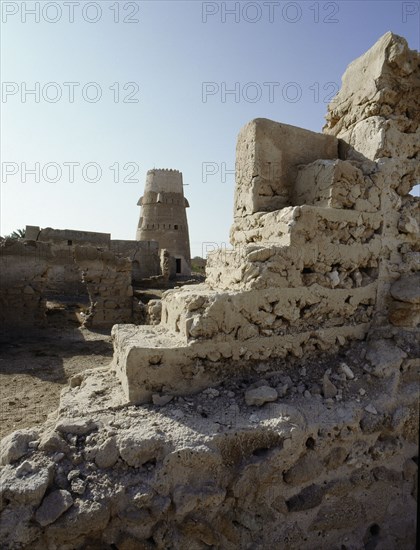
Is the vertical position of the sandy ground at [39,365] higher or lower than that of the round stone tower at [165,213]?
lower

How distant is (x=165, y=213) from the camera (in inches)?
779

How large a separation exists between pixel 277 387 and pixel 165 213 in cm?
1819

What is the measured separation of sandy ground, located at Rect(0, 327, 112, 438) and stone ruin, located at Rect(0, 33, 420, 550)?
1513 mm

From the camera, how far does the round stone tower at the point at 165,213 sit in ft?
64.6

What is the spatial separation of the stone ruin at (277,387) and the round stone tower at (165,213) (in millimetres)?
16871

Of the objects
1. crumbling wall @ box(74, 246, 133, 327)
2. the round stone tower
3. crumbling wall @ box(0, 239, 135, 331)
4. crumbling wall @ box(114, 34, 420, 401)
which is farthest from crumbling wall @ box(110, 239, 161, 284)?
crumbling wall @ box(114, 34, 420, 401)

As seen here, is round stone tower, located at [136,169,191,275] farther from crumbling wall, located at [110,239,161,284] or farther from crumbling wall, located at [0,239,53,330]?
Answer: crumbling wall, located at [0,239,53,330]

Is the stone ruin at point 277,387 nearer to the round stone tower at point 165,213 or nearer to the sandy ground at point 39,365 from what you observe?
the sandy ground at point 39,365

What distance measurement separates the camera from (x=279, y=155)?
2.98m

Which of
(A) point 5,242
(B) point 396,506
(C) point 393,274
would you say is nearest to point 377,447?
(B) point 396,506

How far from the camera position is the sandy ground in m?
3.75

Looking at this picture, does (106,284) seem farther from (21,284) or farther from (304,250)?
(304,250)

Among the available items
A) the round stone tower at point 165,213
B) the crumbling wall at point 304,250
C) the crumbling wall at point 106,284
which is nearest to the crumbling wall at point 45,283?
the crumbling wall at point 106,284

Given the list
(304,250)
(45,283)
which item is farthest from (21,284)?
(304,250)
